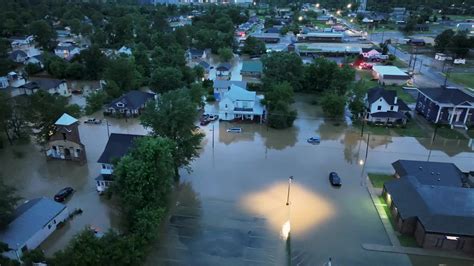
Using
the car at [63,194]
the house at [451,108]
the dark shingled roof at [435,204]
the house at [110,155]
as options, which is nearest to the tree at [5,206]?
the car at [63,194]

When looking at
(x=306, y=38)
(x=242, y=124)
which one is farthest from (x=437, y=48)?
(x=242, y=124)

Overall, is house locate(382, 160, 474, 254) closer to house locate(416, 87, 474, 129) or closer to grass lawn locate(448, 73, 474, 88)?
house locate(416, 87, 474, 129)

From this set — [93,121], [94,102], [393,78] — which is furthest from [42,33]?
[393,78]

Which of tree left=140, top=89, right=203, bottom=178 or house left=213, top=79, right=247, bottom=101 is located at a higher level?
tree left=140, top=89, right=203, bottom=178

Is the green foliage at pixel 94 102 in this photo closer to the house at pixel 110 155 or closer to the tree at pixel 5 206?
the house at pixel 110 155

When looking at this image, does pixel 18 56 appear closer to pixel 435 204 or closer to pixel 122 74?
pixel 122 74

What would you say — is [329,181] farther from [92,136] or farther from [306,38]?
[306,38]

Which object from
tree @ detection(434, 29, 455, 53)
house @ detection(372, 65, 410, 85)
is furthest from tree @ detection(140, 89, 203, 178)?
tree @ detection(434, 29, 455, 53)
